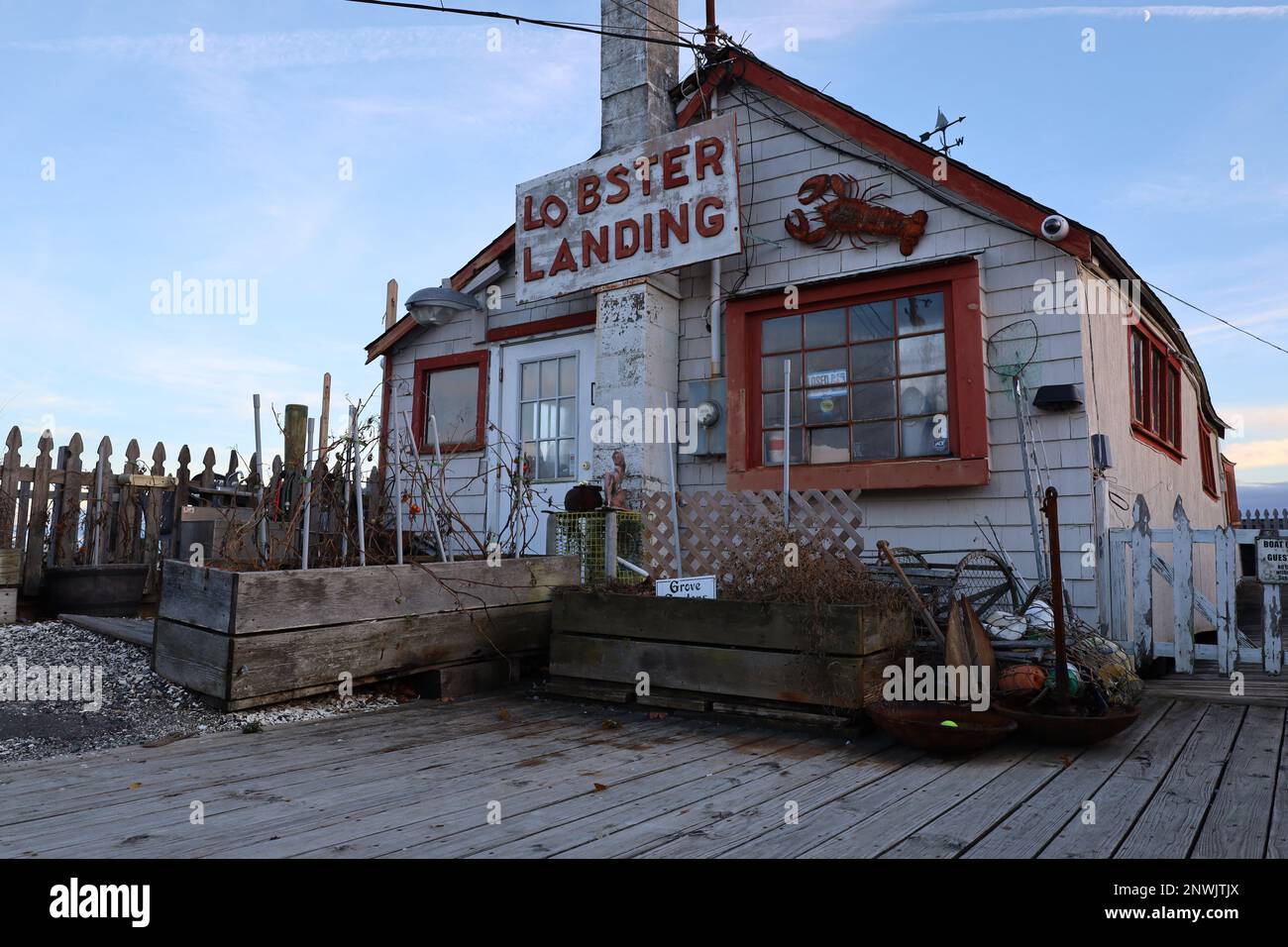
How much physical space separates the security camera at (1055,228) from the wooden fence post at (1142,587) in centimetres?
201

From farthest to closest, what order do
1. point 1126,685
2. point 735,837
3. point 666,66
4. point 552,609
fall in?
1. point 666,66
2. point 552,609
3. point 1126,685
4. point 735,837

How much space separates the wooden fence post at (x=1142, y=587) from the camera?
5484 mm

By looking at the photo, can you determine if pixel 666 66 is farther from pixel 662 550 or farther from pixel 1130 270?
pixel 662 550

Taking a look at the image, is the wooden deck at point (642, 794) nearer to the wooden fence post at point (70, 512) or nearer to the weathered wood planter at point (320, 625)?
the weathered wood planter at point (320, 625)

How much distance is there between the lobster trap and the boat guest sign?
242cm

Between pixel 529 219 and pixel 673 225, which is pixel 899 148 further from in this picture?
pixel 529 219

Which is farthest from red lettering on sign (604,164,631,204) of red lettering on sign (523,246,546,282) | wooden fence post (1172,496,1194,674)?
wooden fence post (1172,496,1194,674)

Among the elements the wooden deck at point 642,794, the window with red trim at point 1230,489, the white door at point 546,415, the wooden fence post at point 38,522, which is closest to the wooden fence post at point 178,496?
the wooden fence post at point 38,522

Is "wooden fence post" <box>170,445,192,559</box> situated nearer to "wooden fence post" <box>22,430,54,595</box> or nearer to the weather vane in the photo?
"wooden fence post" <box>22,430,54,595</box>

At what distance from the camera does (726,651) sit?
14.9ft

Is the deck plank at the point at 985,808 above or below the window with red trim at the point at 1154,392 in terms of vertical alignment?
below

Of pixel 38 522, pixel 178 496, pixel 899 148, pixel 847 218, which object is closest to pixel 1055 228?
pixel 899 148
